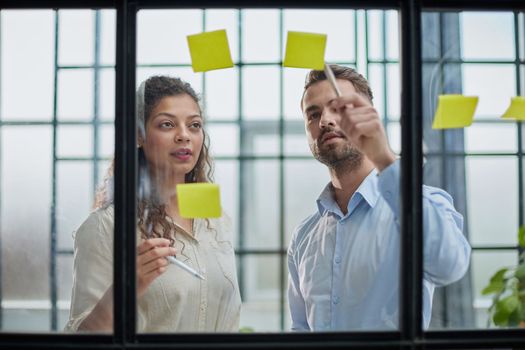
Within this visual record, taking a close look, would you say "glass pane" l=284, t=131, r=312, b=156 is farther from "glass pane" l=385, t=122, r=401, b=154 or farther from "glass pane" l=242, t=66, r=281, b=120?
"glass pane" l=385, t=122, r=401, b=154

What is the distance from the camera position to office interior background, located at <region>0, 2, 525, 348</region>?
2.00 metres

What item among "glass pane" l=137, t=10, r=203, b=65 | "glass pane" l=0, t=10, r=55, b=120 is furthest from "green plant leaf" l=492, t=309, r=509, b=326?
"glass pane" l=0, t=10, r=55, b=120

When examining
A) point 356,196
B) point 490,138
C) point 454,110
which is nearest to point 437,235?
point 454,110

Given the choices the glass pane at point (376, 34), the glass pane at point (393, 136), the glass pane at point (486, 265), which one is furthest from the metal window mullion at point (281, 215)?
the glass pane at point (486, 265)

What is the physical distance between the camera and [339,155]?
7.07 ft

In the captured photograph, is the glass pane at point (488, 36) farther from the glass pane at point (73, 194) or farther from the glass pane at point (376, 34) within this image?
the glass pane at point (73, 194)

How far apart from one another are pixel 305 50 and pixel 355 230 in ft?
2.14

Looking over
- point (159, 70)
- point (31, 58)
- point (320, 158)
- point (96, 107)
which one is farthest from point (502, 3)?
point (31, 58)

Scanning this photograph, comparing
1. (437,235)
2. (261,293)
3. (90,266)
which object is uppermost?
(437,235)

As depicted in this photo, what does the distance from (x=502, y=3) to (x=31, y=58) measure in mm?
1364

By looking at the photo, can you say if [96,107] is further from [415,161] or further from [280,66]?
[415,161]

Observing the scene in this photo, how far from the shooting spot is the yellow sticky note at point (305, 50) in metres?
1.68

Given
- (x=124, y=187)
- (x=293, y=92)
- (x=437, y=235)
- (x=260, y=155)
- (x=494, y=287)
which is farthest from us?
(x=260, y=155)

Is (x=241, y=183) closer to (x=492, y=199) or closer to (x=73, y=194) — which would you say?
(x=73, y=194)
